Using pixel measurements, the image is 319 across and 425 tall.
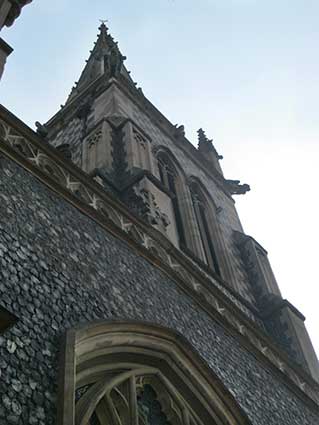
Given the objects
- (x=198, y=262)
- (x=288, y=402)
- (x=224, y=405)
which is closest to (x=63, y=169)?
(x=224, y=405)

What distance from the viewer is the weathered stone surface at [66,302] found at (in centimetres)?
467

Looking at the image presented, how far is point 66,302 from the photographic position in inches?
224

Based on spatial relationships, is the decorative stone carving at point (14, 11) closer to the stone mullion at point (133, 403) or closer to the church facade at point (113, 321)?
the church facade at point (113, 321)

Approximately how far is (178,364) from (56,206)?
214 cm

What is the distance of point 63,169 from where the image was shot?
25.8ft

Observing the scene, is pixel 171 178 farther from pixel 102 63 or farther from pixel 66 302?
pixel 66 302

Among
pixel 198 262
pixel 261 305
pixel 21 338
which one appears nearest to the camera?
pixel 21 338

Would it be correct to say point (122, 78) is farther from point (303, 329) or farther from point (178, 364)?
point (178, 364)

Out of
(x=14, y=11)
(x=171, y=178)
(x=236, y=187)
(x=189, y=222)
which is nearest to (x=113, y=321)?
(x=14, y=11)

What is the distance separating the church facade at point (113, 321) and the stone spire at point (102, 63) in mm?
6246

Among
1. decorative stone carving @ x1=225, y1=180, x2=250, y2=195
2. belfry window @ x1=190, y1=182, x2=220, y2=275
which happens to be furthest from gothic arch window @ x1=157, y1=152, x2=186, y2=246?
decorative stone carving @ x1=225, y1=180, x2=250, y2=195

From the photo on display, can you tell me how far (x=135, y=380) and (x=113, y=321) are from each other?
0.68 metres

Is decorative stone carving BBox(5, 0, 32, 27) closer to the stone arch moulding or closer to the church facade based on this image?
the church facade

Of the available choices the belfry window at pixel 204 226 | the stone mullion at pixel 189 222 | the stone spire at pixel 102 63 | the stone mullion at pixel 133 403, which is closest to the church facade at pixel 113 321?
the stone mullion at pixel 133 403
